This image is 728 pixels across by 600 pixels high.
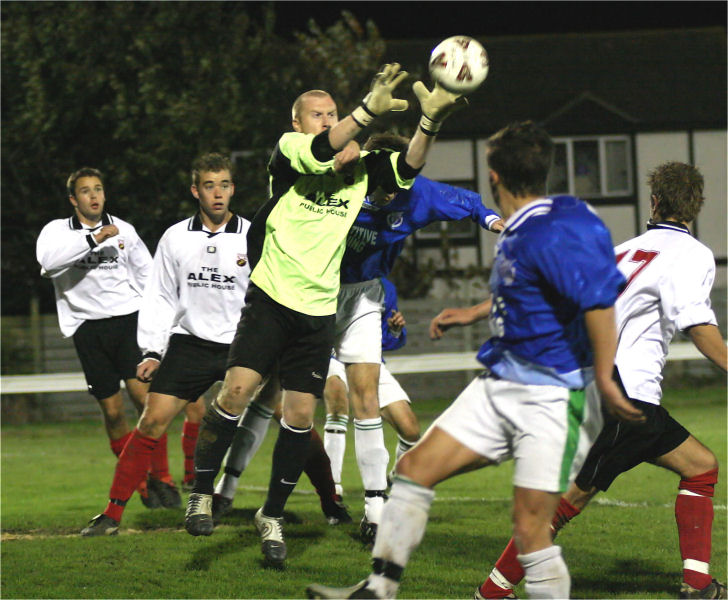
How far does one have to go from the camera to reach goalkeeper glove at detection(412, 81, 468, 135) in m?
5.73

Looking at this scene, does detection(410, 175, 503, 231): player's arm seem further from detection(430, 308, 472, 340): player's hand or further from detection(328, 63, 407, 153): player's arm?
detection(430, 308, 472, 340): player's hand

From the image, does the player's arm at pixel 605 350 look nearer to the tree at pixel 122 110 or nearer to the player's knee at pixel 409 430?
the player's knee at pixel 409 430

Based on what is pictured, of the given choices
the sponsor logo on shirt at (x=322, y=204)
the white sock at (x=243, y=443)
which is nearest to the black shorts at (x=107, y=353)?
the white sock at (x=243, y=443)

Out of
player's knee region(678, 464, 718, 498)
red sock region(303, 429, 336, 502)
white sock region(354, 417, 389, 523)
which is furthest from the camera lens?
red sock region(303, 429, 336, 502)

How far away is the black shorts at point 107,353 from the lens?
31.8 ft

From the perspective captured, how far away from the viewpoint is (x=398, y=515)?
181 inches

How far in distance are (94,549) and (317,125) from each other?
3125mm

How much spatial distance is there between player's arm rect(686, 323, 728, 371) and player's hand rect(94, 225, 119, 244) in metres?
5.21

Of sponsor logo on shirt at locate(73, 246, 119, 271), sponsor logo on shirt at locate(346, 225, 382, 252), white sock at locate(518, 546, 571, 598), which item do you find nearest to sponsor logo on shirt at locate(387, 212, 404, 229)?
sponsor logo on shirt at locate(346, 225, 382, 252)

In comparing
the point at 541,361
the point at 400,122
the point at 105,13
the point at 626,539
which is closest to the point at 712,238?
the point at 400,122

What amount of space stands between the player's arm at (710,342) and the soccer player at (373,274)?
153cm

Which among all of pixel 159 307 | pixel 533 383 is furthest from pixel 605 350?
pixel 159 307

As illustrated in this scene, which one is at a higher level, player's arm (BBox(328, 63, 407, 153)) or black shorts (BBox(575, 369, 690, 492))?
player's arm (BBox(328, 63, 407, 153))

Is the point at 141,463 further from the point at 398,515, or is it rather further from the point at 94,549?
the point at 398,515
